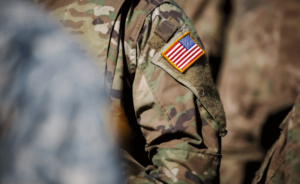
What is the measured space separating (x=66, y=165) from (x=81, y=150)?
30mm

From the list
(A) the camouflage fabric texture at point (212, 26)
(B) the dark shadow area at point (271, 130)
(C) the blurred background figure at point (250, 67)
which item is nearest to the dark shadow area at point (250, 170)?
(C) the blurred background figure at point (250, 67)

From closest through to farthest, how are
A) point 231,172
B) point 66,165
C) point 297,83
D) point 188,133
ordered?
point 66,165 < point 188,133 < point 297,83 < point 231,172

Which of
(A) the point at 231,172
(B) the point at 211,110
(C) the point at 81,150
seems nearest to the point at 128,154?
(B) the point at 211,110

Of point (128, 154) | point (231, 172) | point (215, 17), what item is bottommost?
point (231, 172)

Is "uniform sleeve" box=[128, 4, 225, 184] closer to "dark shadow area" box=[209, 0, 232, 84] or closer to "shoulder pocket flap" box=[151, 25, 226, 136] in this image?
"shoulder pocket flap" box=[151, 25, 226, 136]

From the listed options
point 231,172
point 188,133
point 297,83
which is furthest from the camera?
point 231,172

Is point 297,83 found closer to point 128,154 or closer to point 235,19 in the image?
point 235,19

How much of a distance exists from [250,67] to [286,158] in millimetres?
584

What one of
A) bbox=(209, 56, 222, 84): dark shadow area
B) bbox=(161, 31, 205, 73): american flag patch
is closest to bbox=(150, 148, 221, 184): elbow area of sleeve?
bbox=(161, 31, 205, 73): american flag patch

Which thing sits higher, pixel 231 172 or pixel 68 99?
pixel 68 99

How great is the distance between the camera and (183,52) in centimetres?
66

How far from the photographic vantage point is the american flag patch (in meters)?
0.66

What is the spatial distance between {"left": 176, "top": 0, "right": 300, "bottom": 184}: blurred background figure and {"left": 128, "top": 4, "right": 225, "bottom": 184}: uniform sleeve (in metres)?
0.86

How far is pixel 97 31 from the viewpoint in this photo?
0.65 metres
